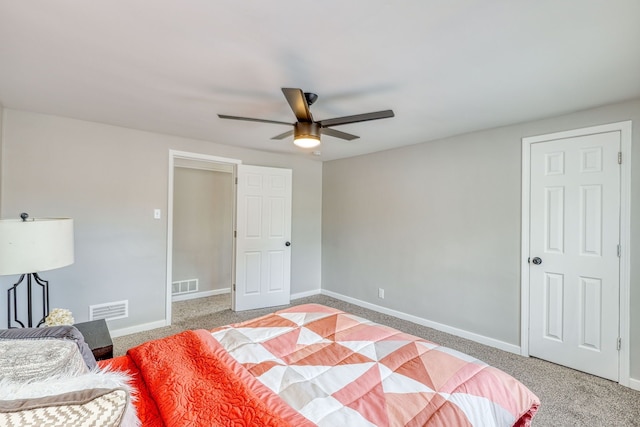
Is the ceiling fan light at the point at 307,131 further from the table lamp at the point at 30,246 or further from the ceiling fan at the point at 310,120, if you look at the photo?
the table lamp at the point at 30,246

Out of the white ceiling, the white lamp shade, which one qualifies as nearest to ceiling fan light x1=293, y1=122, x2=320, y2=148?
the white ceiling

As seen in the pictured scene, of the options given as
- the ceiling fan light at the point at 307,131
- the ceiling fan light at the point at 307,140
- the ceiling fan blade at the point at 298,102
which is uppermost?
the ceiling fan blade at the point at 298,102

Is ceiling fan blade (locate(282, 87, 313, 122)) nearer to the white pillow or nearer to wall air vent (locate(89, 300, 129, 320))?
the white pillow

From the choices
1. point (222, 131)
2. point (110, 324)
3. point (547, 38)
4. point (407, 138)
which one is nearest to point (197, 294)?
point (110, 324)

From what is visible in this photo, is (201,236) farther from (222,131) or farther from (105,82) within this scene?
(105,82)

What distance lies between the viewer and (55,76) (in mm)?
2084

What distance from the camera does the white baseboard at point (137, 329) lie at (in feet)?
10.7

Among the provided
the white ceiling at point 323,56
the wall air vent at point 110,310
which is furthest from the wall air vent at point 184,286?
the white ceiling at point 323,56

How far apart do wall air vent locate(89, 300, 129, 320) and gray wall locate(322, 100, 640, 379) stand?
9.45 ft

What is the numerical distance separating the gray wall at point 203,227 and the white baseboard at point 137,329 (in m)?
1.22

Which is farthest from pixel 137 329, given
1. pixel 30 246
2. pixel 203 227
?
pixel 30 246

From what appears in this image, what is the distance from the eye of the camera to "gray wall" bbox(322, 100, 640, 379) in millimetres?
2992

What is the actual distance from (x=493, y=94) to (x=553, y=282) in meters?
1.83

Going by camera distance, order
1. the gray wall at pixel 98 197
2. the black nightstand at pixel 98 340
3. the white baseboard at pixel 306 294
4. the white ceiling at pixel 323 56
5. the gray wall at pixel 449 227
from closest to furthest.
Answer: the white ceiling at pixel 323 56 < the black nightstand at pixel 98 340 < the gray wall at pixel 98 197 < the gray wall at pixel 449 227 < the white baseboard at pixel 306 294
